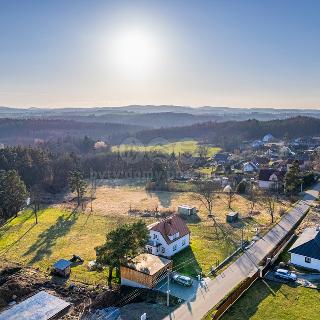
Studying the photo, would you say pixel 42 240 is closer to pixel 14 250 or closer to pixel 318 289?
pixel 14 250

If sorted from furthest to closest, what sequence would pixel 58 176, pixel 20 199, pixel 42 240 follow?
pixel 58 176 < pixel 20 199 < pixel 42 240

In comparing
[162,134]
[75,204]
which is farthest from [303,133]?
[75,204]

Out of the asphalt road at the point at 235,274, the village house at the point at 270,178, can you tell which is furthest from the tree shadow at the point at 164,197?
the asphalt road at the point at 235,274

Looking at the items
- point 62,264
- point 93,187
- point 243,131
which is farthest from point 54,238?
point 243,131

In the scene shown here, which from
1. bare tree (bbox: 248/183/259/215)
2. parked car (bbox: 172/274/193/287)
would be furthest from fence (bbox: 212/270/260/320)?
bare tree (bbox: 248/183/259/215)

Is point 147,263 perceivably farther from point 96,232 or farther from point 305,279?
point 96,232

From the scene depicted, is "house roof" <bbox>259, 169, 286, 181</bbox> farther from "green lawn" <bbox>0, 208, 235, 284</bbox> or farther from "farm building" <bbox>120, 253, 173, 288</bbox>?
"farm building" <bbox>120, 253, 173, 288</bbox>

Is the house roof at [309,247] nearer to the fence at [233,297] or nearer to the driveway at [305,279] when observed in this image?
the driveway at [305,279]
